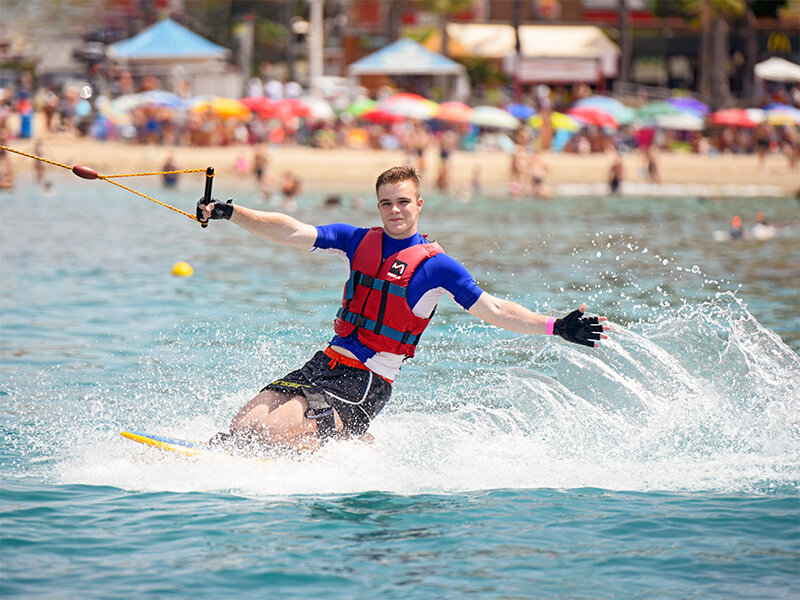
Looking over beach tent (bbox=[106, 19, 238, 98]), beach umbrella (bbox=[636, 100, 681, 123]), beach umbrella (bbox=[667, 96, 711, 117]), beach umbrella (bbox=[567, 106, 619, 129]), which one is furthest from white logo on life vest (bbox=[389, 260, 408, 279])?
beach umbrella (bbox=[667, 96, 711, 117])

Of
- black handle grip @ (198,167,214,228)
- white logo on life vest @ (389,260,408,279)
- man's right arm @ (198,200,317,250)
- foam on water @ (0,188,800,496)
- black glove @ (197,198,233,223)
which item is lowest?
foam on water @ (0,188,800,496)

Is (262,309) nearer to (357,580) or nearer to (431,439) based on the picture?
(431,439)

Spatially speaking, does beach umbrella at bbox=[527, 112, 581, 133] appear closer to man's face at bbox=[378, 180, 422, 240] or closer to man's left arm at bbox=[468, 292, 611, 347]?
man's face at bbox=[378, 180, 422, 240]

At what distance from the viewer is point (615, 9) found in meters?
66.2

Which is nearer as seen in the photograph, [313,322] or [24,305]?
[313,322]

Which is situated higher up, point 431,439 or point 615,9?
point 615,9

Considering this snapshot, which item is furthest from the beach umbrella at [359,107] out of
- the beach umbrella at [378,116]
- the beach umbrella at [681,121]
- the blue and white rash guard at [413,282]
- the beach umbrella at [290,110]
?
the blue and white rash guard at [413,282]

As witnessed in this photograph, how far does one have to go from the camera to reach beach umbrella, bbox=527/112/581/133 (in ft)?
129

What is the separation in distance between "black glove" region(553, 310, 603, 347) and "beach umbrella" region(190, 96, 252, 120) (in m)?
32.4

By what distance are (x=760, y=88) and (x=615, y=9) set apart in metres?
18.3

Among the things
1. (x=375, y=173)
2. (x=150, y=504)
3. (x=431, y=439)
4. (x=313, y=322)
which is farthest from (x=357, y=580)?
(x=375, y=173)

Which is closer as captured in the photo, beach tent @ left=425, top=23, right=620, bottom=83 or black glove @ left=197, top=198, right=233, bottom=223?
black glove @ left=197, top=198, right=233, bottom=223

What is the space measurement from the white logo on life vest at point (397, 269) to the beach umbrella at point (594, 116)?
34.7m

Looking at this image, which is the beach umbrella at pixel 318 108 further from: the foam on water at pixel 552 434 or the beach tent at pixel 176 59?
the foam on water at pixel 552 434
